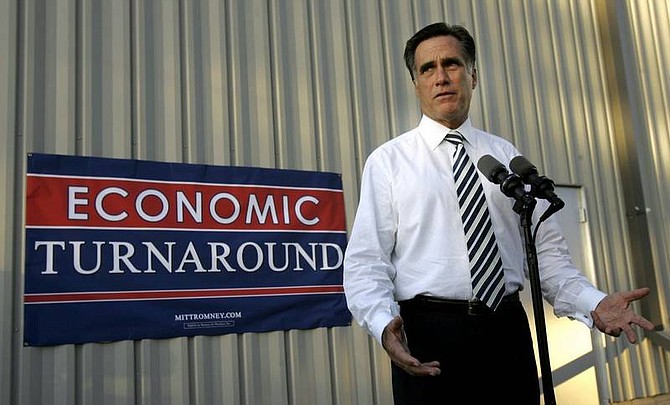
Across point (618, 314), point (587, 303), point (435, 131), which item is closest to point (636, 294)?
point (618, 314)

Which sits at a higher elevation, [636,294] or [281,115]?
A: [281,115]

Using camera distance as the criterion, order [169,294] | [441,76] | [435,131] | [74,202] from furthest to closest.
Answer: [169,294] < [74,202] < [435,131] < [441,76]

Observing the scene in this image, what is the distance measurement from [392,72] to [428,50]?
2.32 meters

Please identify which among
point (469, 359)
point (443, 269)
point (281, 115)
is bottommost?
point (469, 359)

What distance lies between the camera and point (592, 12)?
575cm

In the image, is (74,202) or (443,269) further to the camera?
(74,202)

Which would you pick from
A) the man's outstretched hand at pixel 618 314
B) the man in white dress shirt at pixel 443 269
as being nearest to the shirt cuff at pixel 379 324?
the man in white dress shirt at pixel 443 269

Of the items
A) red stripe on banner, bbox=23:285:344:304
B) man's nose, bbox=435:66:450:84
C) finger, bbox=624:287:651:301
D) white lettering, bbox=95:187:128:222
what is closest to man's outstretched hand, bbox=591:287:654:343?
finger, bbox=624:287:651:301

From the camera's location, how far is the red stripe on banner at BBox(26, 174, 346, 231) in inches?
126

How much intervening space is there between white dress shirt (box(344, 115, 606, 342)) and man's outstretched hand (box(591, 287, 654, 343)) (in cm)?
5

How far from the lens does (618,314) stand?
179 cm

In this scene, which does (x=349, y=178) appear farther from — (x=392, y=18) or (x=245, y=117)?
(x=392, y=18)

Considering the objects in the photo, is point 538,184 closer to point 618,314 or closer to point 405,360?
point 618,314

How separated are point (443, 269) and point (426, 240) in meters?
0.10
